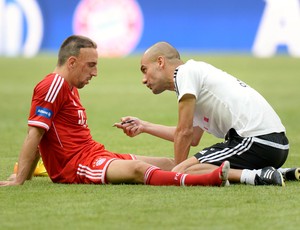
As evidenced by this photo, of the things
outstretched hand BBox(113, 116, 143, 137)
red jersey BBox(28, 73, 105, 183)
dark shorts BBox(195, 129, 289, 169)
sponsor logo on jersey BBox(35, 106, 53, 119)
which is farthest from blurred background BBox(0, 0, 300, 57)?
sponsor logo on jersey BBox(35, 106, 53, 119)

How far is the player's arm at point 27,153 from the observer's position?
24.9ft

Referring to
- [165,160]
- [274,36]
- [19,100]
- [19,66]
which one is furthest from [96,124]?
[274,36]

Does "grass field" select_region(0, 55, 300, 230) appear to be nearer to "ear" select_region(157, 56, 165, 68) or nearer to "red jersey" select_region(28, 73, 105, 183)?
"red jersey" select_region(28, 73, 105, 183)

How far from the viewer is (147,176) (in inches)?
300

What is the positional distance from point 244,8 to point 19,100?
53.0 feet

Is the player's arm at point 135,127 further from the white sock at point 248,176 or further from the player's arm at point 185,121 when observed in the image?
the white sock at point 248,176

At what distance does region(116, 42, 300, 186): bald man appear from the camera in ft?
25.2

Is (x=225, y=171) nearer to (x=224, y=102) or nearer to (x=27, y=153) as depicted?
(x=224, y=102)

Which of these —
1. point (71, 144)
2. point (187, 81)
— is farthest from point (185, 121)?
point (71, 144)

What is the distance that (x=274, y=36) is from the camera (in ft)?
106

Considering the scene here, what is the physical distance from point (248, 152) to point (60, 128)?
156 cm

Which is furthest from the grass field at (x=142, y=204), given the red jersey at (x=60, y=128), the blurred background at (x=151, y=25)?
the blurred background at (x=151, y=25)

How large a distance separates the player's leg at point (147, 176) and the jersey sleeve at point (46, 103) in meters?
0.63

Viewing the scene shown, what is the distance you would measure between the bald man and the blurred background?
925 inches
